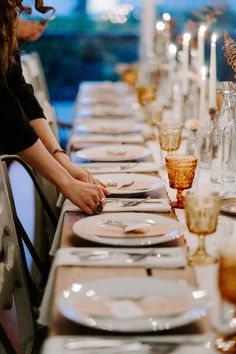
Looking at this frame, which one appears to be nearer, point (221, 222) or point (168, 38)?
point (221, 222)

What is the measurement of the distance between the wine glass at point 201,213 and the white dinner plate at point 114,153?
1176 mm

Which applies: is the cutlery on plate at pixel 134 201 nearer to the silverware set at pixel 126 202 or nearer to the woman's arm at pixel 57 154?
the silverware set at pixel 126 202

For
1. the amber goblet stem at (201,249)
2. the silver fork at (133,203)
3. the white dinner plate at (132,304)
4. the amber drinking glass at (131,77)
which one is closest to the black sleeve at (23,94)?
the silver fork at (133,203)

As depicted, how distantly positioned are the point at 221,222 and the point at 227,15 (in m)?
4.27

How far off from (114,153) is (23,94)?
48 centimetres

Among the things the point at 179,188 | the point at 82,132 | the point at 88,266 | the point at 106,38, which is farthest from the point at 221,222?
the point at 106,38

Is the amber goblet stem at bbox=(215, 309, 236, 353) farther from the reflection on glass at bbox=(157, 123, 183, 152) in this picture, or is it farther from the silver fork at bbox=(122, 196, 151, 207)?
the reflection on glass at bbox=(157, 123, 183, 152)

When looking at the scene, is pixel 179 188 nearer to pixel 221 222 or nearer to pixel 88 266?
pixel 221 222

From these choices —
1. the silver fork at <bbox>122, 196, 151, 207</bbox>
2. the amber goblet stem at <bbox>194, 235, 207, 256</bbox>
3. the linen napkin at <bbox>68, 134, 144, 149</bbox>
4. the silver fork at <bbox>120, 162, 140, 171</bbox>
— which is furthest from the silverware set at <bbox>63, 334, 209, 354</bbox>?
the linen napkin at <bbox>68, 134, 144, 149</bbox>

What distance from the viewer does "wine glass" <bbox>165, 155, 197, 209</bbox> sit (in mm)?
2018

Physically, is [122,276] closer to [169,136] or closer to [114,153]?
[169,136]

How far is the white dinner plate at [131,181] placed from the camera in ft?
7.15

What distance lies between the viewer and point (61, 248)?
1629 millimetres

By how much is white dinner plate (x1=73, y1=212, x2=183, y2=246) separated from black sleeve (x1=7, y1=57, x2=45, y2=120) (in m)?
0.74
